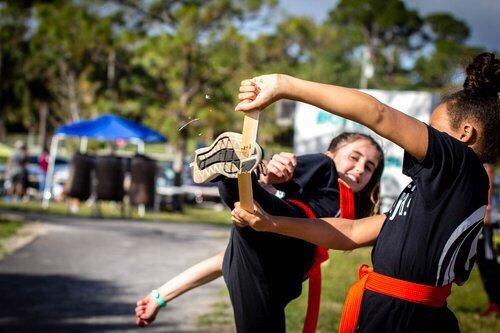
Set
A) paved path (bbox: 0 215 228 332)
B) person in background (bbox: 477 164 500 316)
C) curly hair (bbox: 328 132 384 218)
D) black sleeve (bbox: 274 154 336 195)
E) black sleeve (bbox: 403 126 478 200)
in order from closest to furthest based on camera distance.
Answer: black sleeve (bbox: 403 126 478 200)
black sleeve (bbox: 274 154 336 195)
curly hair (bbox: 328 132 384 218)
paved path (bbox: 0 215 228 332)
person in background (bbox: 477 164 500 316)

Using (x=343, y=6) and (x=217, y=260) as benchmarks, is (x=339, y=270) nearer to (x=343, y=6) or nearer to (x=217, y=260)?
(x=217, y=260)

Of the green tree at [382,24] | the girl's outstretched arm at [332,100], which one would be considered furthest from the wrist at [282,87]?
the green tree at [382,24]

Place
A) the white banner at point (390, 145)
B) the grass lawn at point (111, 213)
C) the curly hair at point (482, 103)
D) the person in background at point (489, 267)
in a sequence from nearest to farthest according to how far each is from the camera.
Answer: the curly hair at point (482, 103) < the person in background at point (489, 267) < the white banner at point (390, 145) < the grass lawn at point (111, 213)

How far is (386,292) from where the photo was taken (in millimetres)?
2857

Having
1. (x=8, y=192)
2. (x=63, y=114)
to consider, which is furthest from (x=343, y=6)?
(x=8, y=192)

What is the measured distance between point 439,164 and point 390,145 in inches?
396

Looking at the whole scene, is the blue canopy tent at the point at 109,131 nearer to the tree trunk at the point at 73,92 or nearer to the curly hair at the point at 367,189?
the curly hair at the point at 367,189

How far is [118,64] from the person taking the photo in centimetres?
3369

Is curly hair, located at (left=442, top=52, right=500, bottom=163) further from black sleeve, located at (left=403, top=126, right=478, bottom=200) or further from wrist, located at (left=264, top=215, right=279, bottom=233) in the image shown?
wrist, located at (left=264, top=215, right=279, bottom=233)

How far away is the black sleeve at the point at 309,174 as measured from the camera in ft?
11.8

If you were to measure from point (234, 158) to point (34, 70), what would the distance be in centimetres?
4857

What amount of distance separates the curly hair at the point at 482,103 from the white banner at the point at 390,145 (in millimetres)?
9569

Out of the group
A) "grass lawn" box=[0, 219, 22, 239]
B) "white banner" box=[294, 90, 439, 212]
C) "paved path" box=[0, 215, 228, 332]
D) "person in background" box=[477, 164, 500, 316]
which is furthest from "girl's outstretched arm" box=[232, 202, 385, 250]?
"grass lawn" box=[0, 219, 22, 239]

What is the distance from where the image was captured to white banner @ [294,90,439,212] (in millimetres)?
13281
